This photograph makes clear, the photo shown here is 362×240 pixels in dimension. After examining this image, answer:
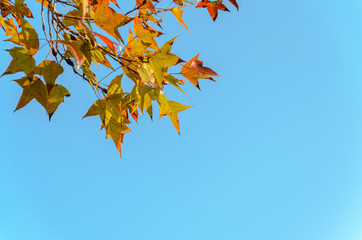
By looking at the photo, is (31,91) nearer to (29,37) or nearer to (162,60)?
(29,37)

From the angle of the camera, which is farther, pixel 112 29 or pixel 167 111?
pixel 167 111

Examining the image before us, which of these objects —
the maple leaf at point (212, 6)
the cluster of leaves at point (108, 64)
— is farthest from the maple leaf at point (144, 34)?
the maple leaf at point (212, 6)

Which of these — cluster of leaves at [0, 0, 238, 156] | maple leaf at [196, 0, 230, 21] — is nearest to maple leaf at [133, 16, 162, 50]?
cluster of leaves at [0, 0, 238, 156]

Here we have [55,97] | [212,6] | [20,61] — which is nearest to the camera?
[20,61]

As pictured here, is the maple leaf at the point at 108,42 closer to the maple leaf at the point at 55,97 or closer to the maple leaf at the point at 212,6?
the maple leaf at the point at 55,97

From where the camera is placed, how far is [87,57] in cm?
64

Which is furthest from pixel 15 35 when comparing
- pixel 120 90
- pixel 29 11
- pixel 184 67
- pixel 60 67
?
pixel 29 11

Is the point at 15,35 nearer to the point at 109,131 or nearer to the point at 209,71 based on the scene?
the point at 109,131

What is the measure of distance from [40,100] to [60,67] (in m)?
0.09

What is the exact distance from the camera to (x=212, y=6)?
2.89ft

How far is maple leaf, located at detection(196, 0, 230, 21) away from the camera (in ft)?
2.86

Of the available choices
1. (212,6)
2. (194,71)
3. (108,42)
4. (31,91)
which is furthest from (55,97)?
(212,6)

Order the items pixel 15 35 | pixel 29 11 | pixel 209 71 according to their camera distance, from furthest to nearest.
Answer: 1. pixel 29 11
2. pixel 209 71
3. pixel 15 35

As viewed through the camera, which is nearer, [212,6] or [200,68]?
[200,68]
